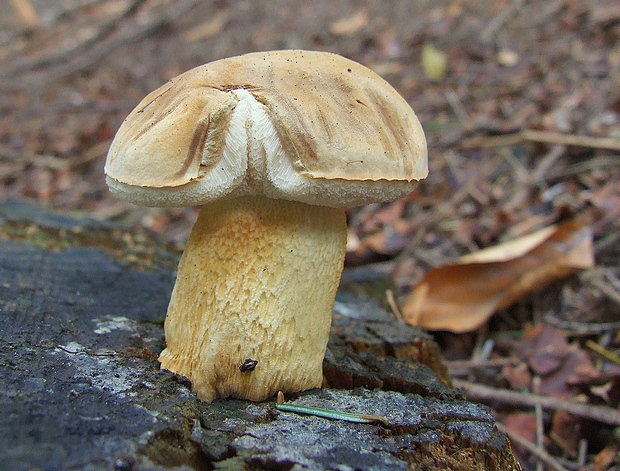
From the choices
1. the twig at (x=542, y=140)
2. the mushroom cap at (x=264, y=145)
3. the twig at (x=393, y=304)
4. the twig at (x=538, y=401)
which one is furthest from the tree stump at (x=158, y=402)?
the twig at (x=542, y=140)

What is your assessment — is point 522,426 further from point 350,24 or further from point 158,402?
point 350,24

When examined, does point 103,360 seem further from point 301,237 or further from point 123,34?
point 123,34

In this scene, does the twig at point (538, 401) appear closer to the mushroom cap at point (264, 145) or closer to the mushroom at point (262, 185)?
the mushroom at point (262, 185)

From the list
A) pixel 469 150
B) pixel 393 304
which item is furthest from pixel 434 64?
pixel 393 304

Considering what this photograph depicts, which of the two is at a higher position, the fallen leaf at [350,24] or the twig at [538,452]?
the fallen leaf at [350,24]

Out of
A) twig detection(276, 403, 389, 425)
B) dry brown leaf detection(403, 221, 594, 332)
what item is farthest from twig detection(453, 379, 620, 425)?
twig detection(276, 403, 389, 425)
